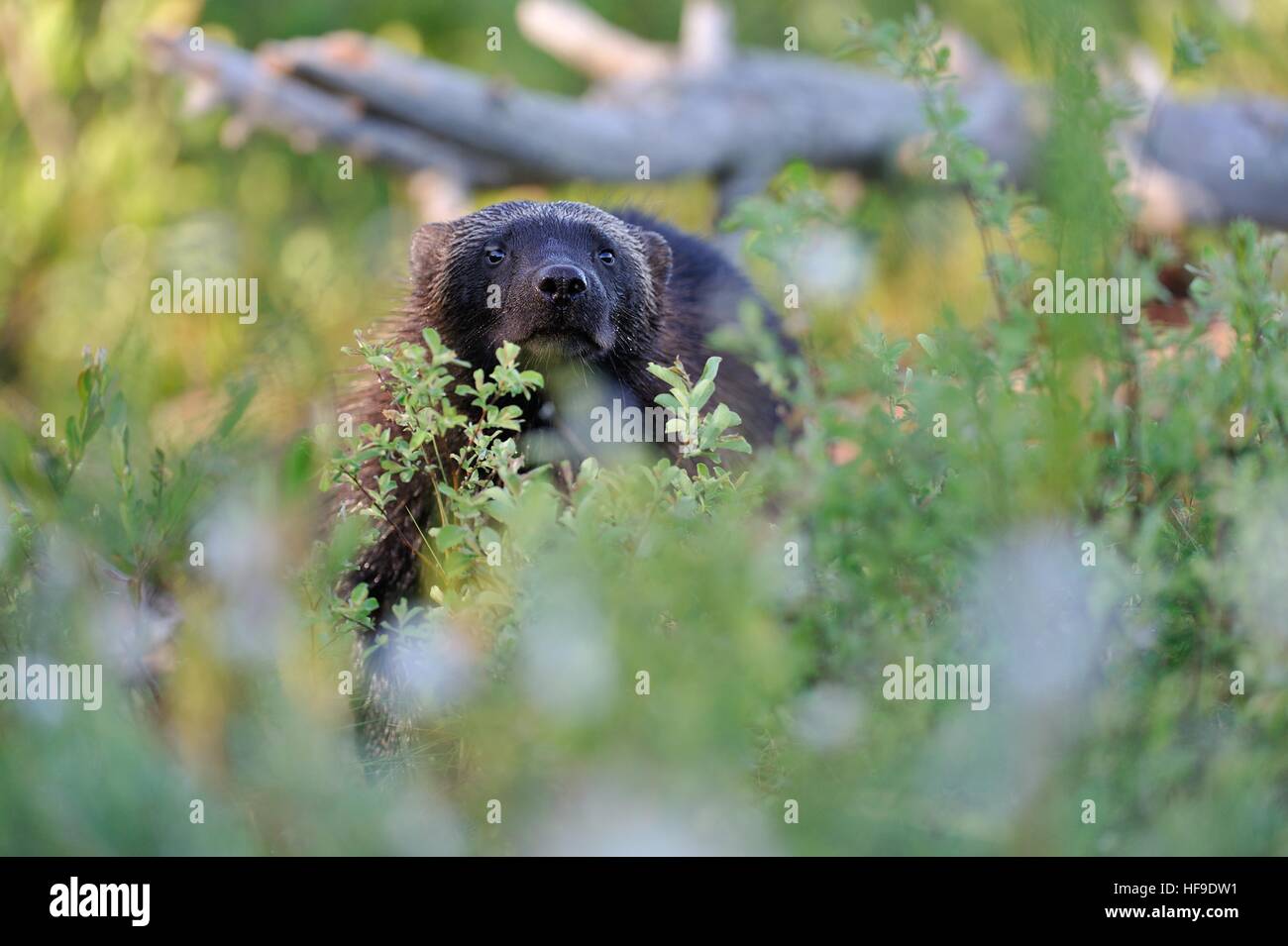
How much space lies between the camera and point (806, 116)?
8328mm

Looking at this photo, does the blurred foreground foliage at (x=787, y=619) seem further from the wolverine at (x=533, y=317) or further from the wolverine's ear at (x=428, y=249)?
the wolverine's ear at (x=428, y=249)

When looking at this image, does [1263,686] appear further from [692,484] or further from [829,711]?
[692,484]

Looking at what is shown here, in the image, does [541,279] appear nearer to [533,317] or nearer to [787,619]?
[533,317]

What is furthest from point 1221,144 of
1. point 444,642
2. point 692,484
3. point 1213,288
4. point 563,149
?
point 444,642

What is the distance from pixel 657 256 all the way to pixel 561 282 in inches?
35.1

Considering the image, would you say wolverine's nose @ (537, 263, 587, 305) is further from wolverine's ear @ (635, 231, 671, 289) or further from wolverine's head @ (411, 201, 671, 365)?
wolverine's ear @ (635, 231, 671, 289)

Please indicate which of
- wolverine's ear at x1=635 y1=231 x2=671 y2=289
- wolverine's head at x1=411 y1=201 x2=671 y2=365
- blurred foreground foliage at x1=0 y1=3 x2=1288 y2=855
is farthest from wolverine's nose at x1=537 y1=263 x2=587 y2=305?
wolverine's ear at x1=635 y1=231 x2=671 y2=289

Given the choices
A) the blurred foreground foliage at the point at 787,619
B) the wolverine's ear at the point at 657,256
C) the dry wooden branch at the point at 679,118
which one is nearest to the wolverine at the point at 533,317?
the wolverine's ear at the point at 657,256

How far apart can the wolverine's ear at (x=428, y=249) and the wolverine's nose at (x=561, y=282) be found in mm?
691

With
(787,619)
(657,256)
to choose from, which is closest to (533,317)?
(657,256)

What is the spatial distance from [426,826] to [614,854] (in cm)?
29

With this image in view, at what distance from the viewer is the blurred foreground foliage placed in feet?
6.78

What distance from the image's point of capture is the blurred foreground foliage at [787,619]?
207 centimetres

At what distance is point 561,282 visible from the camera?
420cm
